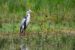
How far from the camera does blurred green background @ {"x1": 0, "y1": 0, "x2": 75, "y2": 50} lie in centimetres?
1451

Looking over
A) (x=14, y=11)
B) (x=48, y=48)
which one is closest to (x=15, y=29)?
(x=14, y=11)

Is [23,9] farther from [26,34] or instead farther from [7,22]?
[26,34]

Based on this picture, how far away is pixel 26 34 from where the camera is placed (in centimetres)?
1719

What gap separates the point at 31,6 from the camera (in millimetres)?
21609

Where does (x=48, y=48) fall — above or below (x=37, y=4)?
below

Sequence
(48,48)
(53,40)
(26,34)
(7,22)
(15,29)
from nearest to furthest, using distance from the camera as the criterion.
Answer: (48,48) → (53,40) → (26,34) → (15,29) → (7,22)

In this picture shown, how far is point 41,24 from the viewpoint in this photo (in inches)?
755

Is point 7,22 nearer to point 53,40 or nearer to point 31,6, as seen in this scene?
point 31,6

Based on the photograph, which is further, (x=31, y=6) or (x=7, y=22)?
(x=31, y=6)

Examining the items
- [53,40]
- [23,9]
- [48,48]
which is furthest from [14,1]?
[48,48]

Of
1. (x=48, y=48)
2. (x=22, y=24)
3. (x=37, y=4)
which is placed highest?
(x=37, y=4)

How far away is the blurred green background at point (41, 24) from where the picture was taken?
1451 cm

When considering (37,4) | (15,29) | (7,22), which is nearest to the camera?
(15,29)

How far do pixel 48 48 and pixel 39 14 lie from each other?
307 inches
